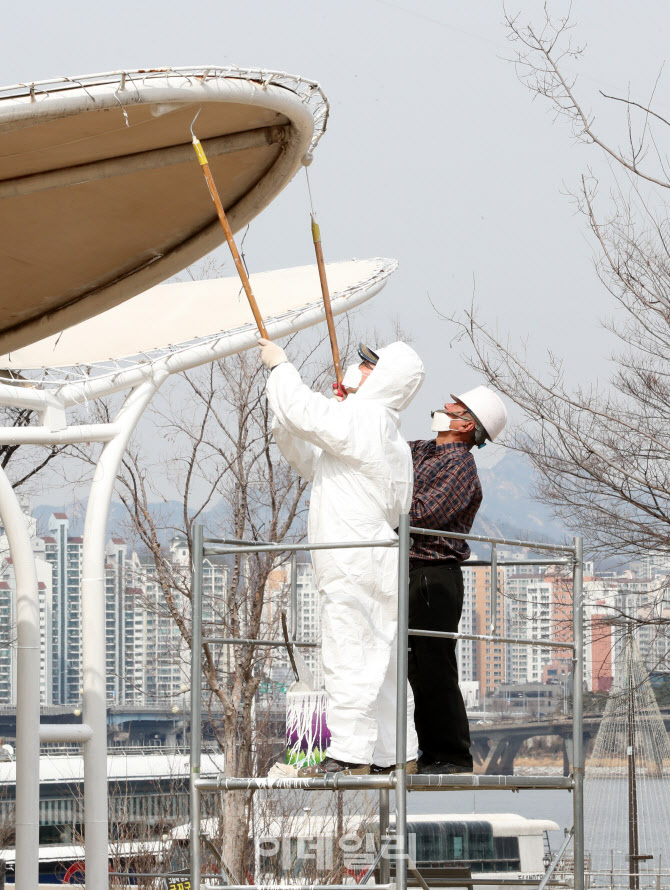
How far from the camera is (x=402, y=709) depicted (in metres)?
4.97

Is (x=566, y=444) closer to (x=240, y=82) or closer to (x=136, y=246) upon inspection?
(x=136, y=246)

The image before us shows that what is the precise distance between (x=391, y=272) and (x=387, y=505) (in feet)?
26.9

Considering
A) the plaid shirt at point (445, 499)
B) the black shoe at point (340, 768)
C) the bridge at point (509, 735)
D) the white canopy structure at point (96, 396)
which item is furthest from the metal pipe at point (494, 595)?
the bridge at point (509, 735)

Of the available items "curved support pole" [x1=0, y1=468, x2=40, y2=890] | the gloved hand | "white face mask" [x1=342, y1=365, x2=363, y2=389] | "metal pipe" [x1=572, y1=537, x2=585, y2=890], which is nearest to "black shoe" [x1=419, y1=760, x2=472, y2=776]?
"metal pipe" [x1=572, y1=537, x2=585, y2=890]

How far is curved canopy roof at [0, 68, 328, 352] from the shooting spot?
585cm

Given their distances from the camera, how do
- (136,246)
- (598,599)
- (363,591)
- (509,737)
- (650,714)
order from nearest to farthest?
1. (363,591)
2. (136,246)
3. (598,599)
4. (650,714)
5. (509,737)

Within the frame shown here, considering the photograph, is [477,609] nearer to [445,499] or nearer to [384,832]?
[384,832]

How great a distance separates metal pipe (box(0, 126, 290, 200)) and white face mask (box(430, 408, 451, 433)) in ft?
5.91

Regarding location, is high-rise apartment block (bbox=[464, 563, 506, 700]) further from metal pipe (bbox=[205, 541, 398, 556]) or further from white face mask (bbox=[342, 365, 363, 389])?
white face mask (bbox=[342, 365, 363, 389])

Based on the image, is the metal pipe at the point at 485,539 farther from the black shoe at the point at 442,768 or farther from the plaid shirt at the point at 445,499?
the black shoe at the point at 442,768

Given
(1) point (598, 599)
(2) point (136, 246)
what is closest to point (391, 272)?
(1) point (598, 599)

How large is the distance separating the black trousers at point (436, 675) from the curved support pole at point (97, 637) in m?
7.34

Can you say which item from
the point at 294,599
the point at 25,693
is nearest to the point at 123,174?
the point at 294,599

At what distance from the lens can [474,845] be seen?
39562 millimetres
